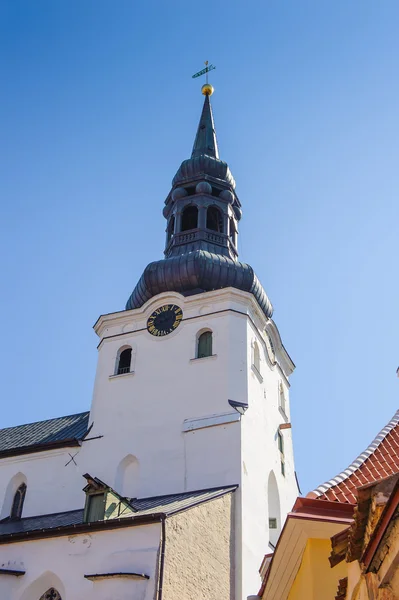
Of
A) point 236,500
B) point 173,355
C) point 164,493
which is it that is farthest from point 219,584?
point 173,355

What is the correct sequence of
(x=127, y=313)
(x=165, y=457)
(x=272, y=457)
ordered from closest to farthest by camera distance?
(x=165, y=457) < (x=272, y=457) < (x=127, y=313)

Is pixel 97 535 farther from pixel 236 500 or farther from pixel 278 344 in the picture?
pixel 278 344

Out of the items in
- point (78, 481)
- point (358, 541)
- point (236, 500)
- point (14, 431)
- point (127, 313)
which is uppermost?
point (127, 313)

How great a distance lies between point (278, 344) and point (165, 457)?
6.62 meters

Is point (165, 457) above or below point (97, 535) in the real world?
above

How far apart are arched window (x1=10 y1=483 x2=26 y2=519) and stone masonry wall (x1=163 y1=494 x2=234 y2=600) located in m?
6.39

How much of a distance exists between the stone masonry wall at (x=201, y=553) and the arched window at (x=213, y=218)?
11430 mm

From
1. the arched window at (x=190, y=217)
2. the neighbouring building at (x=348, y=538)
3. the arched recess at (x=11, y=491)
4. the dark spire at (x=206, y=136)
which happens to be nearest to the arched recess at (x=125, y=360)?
the arched recess at (x=11, y=491)

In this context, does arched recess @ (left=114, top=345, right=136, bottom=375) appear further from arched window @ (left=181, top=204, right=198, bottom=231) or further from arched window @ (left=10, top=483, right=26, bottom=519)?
arched window @ (left=181, top=204, right=198, bottom=231)

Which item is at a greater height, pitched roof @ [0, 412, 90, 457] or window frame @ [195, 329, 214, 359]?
window frame @ [195, 329, 214, 359]

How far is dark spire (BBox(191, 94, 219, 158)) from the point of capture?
29844 mm

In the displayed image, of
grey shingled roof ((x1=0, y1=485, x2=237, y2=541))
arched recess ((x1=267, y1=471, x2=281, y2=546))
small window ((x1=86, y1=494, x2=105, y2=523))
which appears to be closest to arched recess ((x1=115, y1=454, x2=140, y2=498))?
grey shingled roof ((x1=0, y1=485, x2=237, y2=541))

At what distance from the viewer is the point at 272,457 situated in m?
20.4

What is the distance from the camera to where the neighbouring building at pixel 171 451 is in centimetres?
1438
